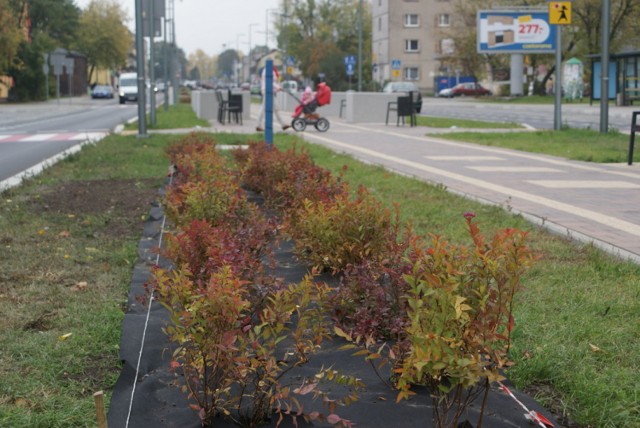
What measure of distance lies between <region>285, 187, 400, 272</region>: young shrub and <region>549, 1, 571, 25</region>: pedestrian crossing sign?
17946mm

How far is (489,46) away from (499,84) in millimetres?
32467

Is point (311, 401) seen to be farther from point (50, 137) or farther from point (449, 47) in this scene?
point (449, 47)

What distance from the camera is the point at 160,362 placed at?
4.55 meters

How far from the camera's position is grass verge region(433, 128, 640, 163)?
15984mm

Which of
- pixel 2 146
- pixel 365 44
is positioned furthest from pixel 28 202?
pixel 365 44

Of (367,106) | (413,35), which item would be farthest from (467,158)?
(413,35)

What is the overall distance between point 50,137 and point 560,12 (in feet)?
45.2

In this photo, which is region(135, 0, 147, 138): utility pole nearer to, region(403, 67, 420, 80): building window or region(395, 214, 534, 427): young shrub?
region(395, 214, 534, 427): young shrub

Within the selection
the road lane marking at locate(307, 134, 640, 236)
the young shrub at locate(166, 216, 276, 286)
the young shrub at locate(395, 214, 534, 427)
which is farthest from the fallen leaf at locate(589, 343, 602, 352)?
the road lane marking at locate(307, 134, 640, 236)

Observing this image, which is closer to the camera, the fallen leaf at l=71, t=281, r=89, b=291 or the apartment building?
the fallen leaf at l=71, t=281, r=89, b=291

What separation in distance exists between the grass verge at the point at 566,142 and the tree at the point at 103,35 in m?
88.4

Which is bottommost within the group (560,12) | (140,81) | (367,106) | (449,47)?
(367,106)

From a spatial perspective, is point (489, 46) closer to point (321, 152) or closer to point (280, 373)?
point (321, 152)

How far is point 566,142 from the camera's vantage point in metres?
19.4
